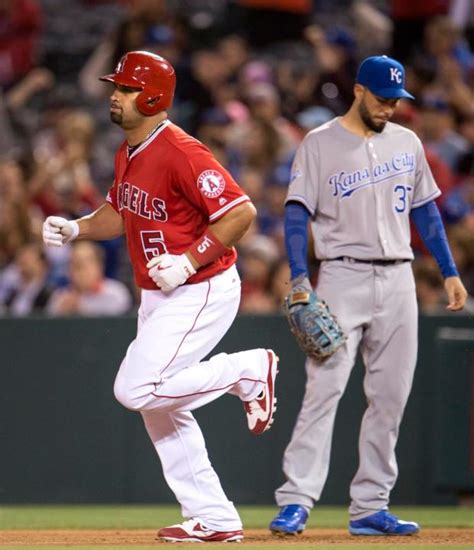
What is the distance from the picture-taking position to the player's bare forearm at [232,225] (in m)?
6.00

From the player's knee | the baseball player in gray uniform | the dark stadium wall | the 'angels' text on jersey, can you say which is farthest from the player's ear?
the dark stadium wall

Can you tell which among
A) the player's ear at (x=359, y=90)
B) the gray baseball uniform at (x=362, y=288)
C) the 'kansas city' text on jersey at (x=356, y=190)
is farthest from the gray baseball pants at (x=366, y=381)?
the player's ear at (x=359, y=90)

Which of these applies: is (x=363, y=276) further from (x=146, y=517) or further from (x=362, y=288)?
(x=146, y=517)

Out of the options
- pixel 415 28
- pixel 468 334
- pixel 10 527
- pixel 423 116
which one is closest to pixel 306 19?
pixel 415 28

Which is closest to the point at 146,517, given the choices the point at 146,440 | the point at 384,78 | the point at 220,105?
the point at 146,440

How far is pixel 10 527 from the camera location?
7293mm

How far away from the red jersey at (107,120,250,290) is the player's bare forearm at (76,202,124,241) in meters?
0.31

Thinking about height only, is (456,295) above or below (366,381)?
above

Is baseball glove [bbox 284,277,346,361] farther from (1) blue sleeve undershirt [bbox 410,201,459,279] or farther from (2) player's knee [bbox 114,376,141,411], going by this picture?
(2) player's knee [bbox 114,376,141,411]

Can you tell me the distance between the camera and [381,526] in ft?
21.9

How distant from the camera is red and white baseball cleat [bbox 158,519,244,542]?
611 cm

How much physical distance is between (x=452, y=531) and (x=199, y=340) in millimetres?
1815

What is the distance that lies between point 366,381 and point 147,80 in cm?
183

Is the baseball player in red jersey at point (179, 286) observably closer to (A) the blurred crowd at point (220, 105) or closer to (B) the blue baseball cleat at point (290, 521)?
(B) the blue baseball cleat at point (290, 521)
